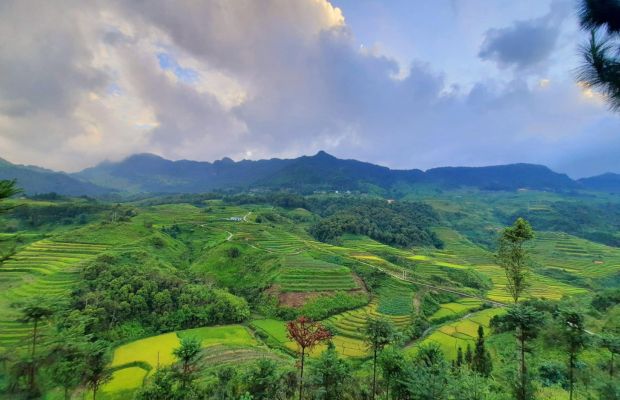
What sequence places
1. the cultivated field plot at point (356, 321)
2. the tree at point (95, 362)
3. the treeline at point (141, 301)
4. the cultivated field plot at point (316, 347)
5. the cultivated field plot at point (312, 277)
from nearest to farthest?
the tree at point (95, 362), the cultivated field plot at point (316, 347), the treeline at point (141, 301), the cultivated field plot at point (356, 321), the cultivated field plot at point (312, 277)

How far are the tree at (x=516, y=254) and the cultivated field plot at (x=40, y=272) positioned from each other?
1880 inches

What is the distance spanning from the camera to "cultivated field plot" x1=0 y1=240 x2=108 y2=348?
36781mm

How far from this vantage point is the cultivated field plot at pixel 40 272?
36781mm

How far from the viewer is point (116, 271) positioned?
49.6 metres

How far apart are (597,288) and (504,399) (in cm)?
8317

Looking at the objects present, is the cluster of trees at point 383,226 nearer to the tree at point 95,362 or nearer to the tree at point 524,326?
the tree at point 95,362

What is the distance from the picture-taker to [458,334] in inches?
1773

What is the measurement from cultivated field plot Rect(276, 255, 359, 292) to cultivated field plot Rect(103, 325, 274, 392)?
12.2 m

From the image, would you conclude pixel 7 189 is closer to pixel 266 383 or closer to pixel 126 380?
pixel 266 383

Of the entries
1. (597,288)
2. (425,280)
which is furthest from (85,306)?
(597,288)

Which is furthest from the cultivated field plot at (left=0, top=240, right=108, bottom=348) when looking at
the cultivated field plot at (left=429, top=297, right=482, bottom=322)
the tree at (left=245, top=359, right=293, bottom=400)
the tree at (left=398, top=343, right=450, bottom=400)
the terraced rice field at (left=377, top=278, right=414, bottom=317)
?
the cultivated field plot at (left=429, top=297, right=482, bottom=322)

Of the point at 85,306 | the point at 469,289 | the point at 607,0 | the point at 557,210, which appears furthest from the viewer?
the point at 557,210

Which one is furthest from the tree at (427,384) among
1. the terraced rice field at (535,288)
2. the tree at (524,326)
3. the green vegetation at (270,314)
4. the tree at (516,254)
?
the terraced rice field at (535,288)

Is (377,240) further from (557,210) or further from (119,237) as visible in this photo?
(557,210)
